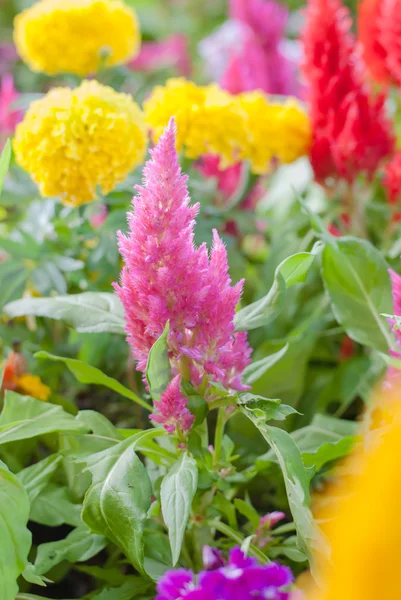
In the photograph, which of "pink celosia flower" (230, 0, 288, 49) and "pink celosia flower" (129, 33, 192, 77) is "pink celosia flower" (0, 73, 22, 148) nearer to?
"pink celosia flower" (230, 0, 288, 49)

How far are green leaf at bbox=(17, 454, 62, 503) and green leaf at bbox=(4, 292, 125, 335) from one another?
14cm

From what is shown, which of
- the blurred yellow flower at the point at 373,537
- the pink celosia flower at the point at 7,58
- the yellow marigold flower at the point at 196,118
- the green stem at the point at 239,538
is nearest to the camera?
the blurred yellow flower at the point at 373,537

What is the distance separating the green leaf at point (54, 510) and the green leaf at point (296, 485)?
0.25 meters

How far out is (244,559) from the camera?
0.54 meters

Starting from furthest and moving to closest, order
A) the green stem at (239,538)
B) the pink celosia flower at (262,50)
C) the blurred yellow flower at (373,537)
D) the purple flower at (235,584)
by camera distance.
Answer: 1. the pink celosia flower at (262,50)
2. the green stem at (239,538)
3. the purple flower at (235,584)
4. the blurred yellow flower at (373,537)

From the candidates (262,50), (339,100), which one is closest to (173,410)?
(339,100)

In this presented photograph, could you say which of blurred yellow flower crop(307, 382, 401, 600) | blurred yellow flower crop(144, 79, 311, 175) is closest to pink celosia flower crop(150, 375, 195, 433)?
blurred yellow flower crop(307, 382, 401, 600)

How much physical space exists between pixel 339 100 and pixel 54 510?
0.67 meters

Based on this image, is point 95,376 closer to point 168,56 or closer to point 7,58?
point 168,56

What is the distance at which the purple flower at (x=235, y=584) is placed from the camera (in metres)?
0.50

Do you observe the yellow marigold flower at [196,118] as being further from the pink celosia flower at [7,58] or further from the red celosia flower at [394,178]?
the pink celosia flower at [7,58]

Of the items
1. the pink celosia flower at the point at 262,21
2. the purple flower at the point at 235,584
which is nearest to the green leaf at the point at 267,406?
the purple flower at the point at 235,584

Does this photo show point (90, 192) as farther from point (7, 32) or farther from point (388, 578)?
point (7, 32)

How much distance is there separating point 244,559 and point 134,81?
98 centimetres
